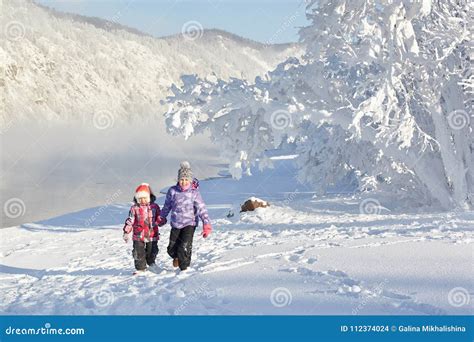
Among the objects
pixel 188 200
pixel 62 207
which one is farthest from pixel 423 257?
pixel 62 207

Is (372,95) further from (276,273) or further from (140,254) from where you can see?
(140,254)

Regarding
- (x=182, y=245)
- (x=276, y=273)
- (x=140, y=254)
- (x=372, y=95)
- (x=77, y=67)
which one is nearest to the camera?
(x=276, y=273)

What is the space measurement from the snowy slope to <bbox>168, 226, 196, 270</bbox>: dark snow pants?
94.1 metres

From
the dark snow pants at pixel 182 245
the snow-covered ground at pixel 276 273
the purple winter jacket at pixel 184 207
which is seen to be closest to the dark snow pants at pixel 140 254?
the snow-covered ground at pixel 276 273

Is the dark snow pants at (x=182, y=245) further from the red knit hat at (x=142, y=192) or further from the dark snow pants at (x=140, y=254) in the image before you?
the red knit hat at (x=142, y=192)

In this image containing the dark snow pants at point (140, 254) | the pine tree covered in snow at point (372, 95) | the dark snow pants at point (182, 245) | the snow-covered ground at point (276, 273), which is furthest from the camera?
the pine tree covered in snow at point (372, 95)

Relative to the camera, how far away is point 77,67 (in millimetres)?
131000

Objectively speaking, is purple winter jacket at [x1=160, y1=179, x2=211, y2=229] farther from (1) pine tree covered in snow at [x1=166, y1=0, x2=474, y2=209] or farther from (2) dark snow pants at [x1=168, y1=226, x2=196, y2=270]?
(1) pine tree covered in snow at [x1=166, y1=0, x2=474, y2=209]

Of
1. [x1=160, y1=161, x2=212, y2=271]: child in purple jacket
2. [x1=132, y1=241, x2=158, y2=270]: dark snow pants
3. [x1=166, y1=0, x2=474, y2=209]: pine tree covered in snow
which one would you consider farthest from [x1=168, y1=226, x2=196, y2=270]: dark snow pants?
[x1=166, y1=0, x2=474, y2=209]: pine tree covered in snow

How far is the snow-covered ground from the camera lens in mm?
5270

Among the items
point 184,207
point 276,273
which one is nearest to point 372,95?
point 184,207

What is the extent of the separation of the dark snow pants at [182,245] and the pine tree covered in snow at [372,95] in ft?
17.4

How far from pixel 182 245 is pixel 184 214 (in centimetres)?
45

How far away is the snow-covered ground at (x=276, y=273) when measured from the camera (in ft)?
17.3
